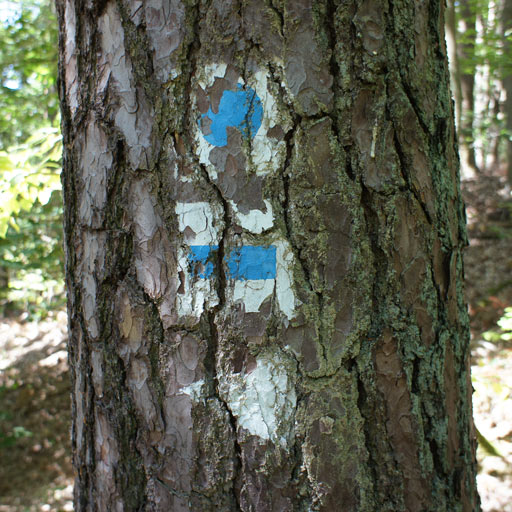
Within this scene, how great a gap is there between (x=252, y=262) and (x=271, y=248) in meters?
0.05

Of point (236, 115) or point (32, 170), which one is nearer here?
point (236, 115)

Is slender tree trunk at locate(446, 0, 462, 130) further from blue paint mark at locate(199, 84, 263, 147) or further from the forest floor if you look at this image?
blue paint mark at locate(199, 84, 263, 147)

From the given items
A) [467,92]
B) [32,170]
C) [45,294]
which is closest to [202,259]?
[32,170]

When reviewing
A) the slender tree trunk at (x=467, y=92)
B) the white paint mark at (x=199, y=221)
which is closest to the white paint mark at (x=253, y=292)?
the white paint mark at (x=199, y=221)

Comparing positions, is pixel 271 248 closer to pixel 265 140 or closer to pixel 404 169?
pixel 265 140

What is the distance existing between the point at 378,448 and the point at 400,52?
80cm

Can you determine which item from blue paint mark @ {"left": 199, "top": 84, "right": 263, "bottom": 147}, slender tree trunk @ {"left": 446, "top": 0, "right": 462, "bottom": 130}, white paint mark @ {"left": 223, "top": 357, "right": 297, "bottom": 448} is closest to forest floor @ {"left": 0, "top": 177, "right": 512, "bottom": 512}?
slender tree trunk @ {"left": 446, "top": 0, "right": 462, "bottom": 130}

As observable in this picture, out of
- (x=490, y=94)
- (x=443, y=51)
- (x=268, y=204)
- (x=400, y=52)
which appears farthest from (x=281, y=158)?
(x=490, y=94)

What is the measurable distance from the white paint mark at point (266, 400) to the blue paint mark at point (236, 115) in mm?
439

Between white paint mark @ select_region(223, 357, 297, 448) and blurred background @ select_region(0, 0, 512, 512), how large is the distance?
1941mm

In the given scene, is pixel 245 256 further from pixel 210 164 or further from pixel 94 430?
pixel 94 430

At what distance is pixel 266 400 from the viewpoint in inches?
34.4

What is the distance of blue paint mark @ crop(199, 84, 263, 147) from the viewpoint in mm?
846

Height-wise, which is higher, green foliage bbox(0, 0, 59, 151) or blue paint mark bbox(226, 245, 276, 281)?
green foliage bbox(0, 0, 59, 151)
